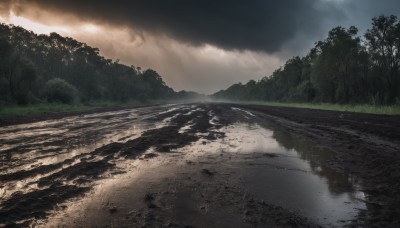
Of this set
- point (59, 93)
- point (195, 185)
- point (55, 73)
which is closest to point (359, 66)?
point (59, 93)

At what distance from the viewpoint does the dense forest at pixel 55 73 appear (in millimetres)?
43031

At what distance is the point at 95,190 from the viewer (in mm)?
6066

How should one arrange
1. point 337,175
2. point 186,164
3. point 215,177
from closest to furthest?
point 215,177
point 337,175
point 186,164

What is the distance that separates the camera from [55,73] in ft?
271

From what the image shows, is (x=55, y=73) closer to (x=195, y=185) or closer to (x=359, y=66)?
(x=359, y=66)

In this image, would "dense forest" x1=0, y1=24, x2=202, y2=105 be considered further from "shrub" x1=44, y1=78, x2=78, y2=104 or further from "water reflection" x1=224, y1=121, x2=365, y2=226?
"water reflection" x1=224, y1=121, x2=365, y2=226

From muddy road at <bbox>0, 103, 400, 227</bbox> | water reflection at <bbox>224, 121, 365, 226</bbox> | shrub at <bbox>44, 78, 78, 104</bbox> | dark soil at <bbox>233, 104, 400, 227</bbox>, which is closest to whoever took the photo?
muddy road at <bbox>0, 103, 400, 227</bbox>

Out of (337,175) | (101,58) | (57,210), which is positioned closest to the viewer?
(57,210)

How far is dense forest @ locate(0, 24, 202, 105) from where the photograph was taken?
43.0 metres

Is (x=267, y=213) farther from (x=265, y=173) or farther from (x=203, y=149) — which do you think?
(x=203, y=149)

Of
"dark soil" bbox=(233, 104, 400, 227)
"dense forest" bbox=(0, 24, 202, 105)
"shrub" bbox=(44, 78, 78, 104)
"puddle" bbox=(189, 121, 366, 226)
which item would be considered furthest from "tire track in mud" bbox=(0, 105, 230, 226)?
"shrub" bbox=(44, 78, 78, 104)

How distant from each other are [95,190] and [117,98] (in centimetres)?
8305

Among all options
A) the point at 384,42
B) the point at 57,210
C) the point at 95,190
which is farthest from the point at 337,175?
the point at 384,42

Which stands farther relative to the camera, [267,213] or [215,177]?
[215,177]
